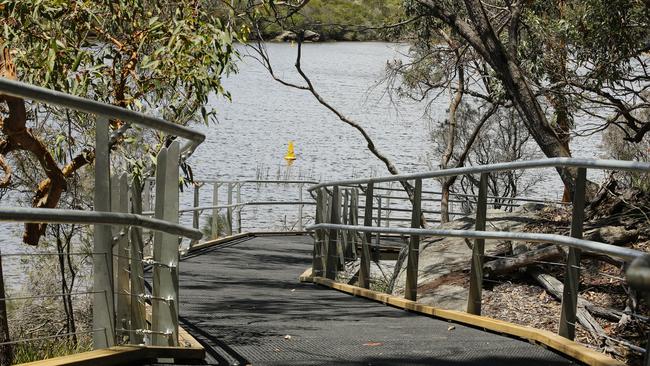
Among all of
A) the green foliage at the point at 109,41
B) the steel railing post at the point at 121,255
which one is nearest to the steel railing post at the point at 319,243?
the green foliage at the point at 109,41

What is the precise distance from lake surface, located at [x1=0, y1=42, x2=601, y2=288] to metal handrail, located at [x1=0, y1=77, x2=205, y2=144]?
749 inches

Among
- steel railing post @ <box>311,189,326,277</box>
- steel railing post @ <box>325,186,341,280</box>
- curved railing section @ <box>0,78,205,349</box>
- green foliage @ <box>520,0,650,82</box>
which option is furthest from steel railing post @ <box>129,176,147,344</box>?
green foliage @ <box>520,0,650,82</box>

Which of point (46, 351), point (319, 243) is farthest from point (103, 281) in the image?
point (319, 243)

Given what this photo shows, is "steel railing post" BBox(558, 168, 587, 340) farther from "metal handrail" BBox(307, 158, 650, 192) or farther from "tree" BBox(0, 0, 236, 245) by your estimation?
"tree" BBox(0, 0, 236, 245)

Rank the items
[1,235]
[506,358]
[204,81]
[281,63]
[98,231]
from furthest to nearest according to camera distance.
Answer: [281,63], [1,235], [204,81], [506,358], [98,231]

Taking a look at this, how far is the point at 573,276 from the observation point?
5312mm

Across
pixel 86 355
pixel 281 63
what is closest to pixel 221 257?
pixel 86 355

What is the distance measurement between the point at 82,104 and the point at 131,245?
→ 1141 millimetres

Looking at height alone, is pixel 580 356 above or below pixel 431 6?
below

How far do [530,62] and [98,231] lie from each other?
10.9 meters

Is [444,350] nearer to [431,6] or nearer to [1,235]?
[431,6]

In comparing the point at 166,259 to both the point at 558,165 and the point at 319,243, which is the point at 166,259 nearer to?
the point at 558,165

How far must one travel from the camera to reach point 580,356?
16.0 ft

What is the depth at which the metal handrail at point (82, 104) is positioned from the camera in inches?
143
